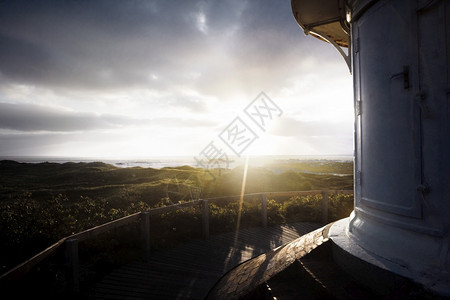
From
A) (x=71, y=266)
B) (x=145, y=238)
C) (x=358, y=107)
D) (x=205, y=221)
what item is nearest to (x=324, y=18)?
(x=358, y=107)

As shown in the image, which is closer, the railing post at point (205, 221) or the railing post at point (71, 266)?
the railing post at point (71, 266)

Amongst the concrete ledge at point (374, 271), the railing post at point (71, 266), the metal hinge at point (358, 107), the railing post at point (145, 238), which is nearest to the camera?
the concrete ledge at point (374, 271)

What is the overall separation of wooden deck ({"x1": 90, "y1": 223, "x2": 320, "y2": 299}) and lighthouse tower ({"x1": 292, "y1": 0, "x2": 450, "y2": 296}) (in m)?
2.56

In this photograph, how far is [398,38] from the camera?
10.1 feet

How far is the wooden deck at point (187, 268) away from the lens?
4.31 m

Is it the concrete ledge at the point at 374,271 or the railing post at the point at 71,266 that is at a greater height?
the concrete ledge at the point at 374,271

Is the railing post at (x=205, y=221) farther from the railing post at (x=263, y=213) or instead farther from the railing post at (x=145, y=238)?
the railing post at (x=263, y=213)

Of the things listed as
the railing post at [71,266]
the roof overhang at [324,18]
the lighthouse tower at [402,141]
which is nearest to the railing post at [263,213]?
the lighthouse tower at [402,141]

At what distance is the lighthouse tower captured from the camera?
2.65 m

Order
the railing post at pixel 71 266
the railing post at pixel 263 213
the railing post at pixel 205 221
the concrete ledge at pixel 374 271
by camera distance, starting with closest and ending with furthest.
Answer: the concrete ledge at pixel 374 271, the railing post at pixel 71 266, the railing post at pixel 205 221, the railing post at pixel 263 213

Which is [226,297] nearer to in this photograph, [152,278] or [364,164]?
[152,278]

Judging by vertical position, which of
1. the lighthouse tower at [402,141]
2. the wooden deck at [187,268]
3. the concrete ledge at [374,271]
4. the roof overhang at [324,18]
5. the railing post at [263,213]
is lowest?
the wooden deck at [187,268]

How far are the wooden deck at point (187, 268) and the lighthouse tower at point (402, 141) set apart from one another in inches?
101

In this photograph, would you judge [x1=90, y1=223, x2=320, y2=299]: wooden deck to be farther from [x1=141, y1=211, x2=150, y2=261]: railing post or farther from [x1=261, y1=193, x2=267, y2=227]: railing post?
[x1=261, y1=193, x2=267, y2=227]: railing post
